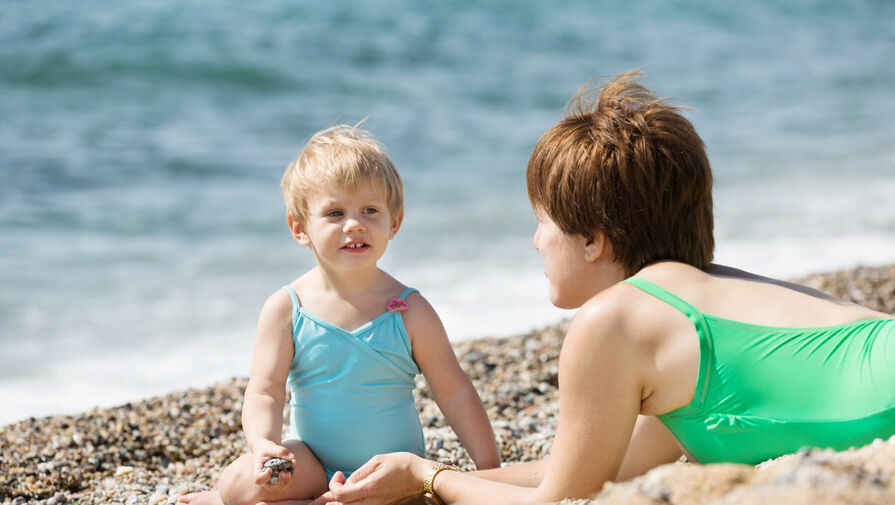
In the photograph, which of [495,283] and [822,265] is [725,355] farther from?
[822,265]

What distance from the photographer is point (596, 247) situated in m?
3.04

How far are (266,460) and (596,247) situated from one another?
4.23 feet

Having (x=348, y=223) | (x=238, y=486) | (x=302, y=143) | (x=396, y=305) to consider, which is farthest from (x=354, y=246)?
(x=302, y=143)

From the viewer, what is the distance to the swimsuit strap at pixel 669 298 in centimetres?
275

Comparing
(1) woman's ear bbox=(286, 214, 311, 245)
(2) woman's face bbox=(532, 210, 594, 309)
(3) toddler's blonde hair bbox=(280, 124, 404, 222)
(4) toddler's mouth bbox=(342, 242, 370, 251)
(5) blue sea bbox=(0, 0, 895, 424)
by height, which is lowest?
(2) woman's face bbox=(532, 210, 594, 309)

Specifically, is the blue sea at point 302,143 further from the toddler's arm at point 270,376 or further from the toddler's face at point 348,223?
the toddler's arm at point 270,376

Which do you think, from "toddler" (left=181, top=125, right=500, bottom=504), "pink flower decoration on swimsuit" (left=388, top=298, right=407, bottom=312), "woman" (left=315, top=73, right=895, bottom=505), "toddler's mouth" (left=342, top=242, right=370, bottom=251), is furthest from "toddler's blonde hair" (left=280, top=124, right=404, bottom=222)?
"woman" (left=315, top=73, right=895, bottom=505)

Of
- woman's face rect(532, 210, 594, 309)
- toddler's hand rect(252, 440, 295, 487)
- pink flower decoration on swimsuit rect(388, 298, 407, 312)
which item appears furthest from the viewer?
pink flower decoration on swimsuit rect(388, 298, 407, 312)

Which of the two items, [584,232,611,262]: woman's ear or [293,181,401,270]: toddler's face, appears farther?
[293,181,401,270]: toddler's face

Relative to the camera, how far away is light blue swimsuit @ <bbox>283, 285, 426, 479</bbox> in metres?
3.55

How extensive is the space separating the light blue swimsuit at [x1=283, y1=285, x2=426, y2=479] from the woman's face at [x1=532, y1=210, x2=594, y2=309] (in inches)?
28.0

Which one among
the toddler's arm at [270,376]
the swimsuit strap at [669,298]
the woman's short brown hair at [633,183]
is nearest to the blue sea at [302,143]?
the woman's short brown hair at [633,183]

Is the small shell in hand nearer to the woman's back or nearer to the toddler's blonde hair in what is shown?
the toddler's blonde hair

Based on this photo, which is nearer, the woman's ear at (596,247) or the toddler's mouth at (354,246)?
the woman's ear at (596,247)
